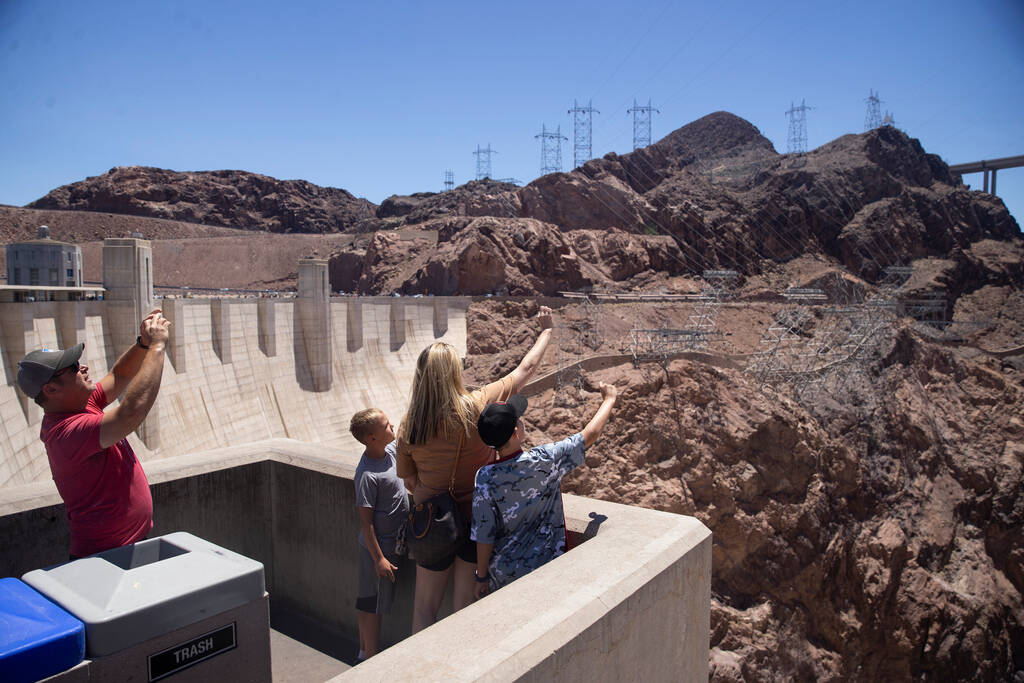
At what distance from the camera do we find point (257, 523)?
479 centimetres

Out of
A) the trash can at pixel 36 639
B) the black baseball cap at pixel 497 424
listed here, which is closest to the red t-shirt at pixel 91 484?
the trash can at pixel 36 639

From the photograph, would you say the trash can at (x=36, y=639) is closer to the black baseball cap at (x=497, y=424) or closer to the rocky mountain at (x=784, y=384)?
the black baseball cap at (x=497, y=424)

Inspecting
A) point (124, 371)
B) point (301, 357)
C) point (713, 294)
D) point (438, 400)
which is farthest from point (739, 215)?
point (124, 371)

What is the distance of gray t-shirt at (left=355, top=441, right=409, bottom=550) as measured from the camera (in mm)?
3613

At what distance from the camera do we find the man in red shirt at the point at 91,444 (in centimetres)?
263

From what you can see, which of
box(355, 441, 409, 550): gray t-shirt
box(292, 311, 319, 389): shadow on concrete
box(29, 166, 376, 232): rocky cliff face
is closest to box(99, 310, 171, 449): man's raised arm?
box(355, 441, 409, 550): gray t-shirt

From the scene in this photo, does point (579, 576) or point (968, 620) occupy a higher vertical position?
point (579, 576)

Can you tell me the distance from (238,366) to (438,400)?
18026mm

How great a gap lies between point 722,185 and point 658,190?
36.3 feet

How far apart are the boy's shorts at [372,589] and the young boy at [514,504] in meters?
0.77

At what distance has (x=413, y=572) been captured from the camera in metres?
3.84

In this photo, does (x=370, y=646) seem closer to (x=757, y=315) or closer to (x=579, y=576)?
(x=579, y=576)

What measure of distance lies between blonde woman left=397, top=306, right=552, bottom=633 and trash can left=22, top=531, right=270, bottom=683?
3.17 ft

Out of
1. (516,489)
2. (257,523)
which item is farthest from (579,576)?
(257,523)
